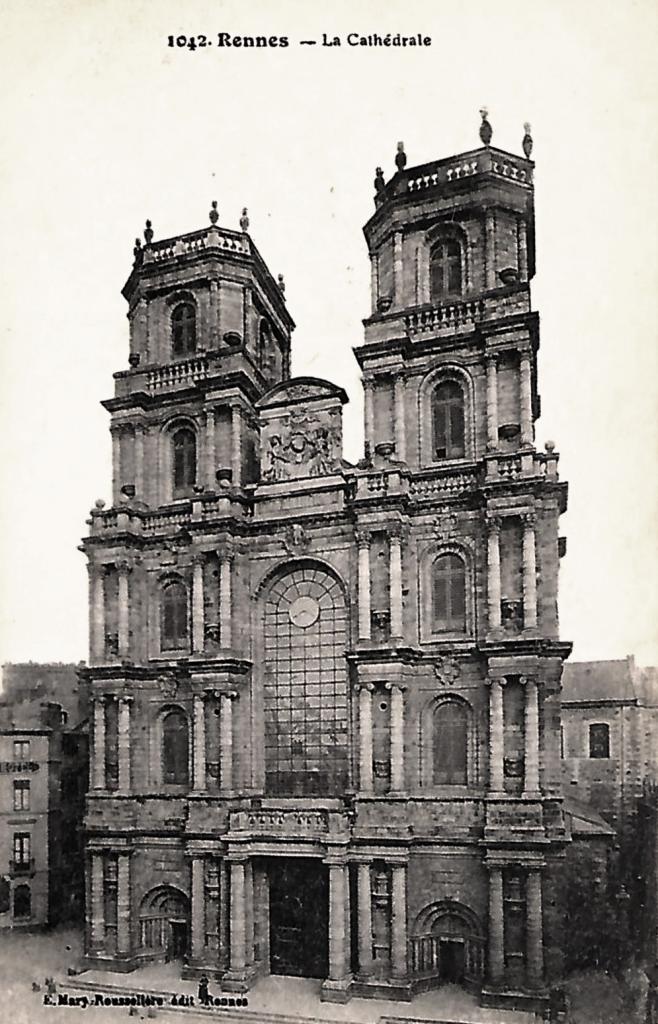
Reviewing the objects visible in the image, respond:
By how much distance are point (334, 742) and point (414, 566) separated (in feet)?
18.0

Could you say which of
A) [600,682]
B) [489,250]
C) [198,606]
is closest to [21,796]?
[198,606]

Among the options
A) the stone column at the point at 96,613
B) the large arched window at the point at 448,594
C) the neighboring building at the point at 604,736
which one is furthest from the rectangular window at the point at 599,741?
the stone column at the point at 96,613

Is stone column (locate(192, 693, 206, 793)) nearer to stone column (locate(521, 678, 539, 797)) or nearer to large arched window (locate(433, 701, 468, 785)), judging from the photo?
large arched window (locate(433, 701, 468, 785))

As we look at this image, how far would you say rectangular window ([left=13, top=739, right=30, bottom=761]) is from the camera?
3098cm

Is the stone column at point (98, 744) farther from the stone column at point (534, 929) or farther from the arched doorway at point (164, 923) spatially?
the stone column at point (534, 929)

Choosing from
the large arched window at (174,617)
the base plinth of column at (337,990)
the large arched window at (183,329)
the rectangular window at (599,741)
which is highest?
the large arched window at (183,329)

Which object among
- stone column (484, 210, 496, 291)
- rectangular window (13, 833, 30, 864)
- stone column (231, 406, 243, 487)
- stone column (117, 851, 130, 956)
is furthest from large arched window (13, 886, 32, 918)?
stone column (484, 210, 496, 291)

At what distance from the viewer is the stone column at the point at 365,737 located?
23.5 metres

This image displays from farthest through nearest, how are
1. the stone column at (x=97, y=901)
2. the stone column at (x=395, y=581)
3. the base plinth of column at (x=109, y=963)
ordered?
the stone column at (x=97, y=901) → the base plinth of column at (x=109, y=963) → the stone column at (x=395, y=581)

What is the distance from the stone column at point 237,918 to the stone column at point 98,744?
4.92 meters

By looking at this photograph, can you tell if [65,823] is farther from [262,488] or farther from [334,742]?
[262,488]

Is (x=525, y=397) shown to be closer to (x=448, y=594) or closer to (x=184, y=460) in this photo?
(x=448, y=594)

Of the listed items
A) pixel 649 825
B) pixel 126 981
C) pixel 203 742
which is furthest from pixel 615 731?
pixel 126 981

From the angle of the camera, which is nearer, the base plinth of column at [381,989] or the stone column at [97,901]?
the base plinth of column at [381,989]
